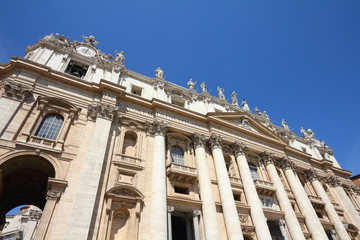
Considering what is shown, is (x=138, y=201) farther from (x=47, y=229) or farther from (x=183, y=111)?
(x=183, y=111)

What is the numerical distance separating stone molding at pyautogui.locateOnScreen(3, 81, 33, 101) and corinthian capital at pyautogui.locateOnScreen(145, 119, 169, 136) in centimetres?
968

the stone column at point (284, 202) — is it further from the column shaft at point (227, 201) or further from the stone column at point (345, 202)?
the stone column at point (345, 202)

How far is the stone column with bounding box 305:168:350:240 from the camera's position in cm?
2488

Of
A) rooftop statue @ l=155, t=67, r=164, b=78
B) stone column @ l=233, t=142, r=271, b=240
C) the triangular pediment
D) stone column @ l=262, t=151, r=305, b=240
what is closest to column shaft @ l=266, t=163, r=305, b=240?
stone column @ l=262, t=151, r=305, b=240

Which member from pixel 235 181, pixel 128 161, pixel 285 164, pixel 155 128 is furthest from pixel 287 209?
pixel 128 161

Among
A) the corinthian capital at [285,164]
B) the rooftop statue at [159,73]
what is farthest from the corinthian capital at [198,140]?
the corinthian capital at [285,164]

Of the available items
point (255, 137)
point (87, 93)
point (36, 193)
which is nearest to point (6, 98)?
point (87, 93)

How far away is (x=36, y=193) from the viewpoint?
1962cm

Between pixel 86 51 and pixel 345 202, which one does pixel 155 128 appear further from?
pixel 345 202

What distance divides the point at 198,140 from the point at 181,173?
4.50 metres

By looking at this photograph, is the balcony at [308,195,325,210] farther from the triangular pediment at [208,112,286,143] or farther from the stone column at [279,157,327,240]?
the triangular pediment at [208,112,286,143]

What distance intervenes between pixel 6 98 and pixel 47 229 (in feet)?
32.2

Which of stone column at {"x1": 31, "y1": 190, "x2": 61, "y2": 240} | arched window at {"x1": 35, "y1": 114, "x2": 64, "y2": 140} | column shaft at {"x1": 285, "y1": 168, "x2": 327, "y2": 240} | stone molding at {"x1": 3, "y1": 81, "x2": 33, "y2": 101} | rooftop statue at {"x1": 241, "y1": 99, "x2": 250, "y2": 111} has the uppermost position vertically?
rooftop statue at {"x1": 241, "y1": 99, "x2": 250, "y2": 111}

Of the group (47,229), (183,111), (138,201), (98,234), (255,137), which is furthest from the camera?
(255,137)
